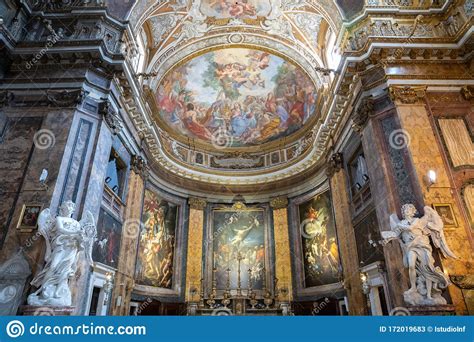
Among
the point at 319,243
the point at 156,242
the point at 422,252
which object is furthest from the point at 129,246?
the point at 422,252

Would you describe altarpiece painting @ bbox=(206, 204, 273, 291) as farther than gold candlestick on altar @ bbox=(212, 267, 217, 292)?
Yes

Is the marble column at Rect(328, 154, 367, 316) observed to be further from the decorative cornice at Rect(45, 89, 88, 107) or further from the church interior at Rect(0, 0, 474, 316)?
the decorative cornice at Rect(45, 89, 88, 107)

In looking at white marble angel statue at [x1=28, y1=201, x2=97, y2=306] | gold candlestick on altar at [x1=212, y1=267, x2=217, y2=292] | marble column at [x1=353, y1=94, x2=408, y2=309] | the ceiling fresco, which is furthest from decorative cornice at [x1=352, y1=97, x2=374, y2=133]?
gold candlestick on altar at [x1=212, y1=267, x2=217, y2=292]

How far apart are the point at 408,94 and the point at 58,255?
11.0 meters

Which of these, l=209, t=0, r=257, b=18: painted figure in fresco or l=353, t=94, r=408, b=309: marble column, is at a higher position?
l=209, t=0, r=257, b=18: painted figure in fresco

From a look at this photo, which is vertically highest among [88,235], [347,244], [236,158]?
[236,158]

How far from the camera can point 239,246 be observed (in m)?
18.9

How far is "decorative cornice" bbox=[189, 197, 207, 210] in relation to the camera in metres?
19.1

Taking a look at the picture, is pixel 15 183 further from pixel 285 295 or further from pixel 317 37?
pixel 317 37

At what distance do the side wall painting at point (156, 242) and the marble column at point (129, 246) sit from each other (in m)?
1.13

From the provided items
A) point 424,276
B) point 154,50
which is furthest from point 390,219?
point 154,50

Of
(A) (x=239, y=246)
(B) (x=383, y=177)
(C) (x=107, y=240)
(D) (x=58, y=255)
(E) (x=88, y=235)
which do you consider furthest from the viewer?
(A) (x=239, y=246)

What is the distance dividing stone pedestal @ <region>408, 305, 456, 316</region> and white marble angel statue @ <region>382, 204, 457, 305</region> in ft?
0.34

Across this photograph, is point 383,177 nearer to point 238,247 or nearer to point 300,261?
point 300,261
